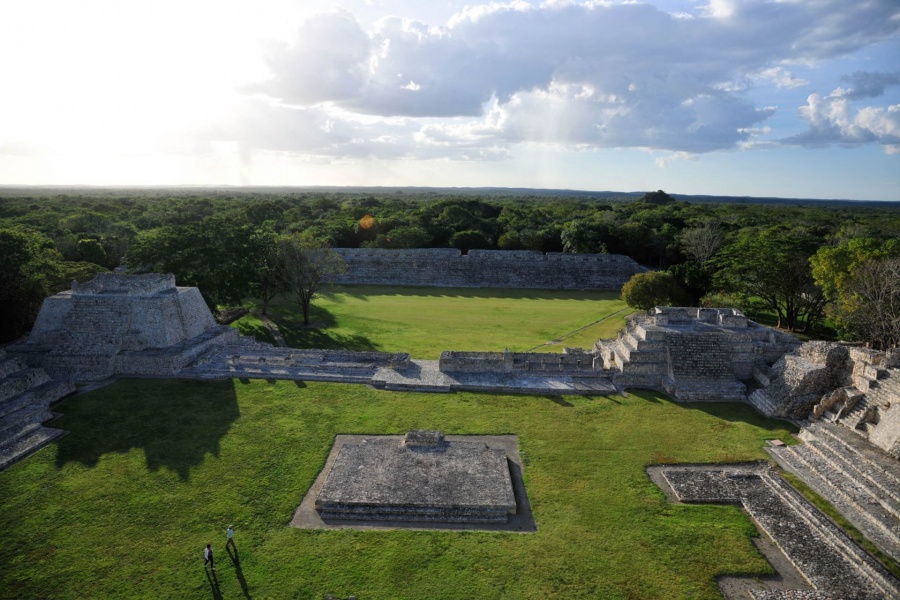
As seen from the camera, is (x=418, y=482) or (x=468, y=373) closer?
(x=418, y=482)

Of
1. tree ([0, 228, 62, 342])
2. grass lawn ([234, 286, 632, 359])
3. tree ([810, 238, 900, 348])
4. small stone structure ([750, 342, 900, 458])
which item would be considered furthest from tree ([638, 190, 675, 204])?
tree ([0, 228, 62, 342])

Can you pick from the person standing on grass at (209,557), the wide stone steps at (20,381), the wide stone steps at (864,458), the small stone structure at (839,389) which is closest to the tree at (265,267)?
the wide stone steps at (20,381)

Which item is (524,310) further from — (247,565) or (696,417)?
(247,565)

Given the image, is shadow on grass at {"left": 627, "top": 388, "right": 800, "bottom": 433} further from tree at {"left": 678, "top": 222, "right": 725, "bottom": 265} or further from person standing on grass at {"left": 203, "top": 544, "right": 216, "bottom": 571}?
tree at {"left": 678, "top": 222, "right": 725, "bottom": 265}

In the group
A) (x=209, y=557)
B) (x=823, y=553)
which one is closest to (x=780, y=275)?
(x=823, y=553)

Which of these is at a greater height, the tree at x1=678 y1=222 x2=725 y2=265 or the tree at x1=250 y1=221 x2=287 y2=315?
the tree at x1=678 y1=222 x2=725 y2=265

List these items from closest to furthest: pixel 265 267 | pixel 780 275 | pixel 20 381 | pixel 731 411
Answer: pixel 20 381 → pixel 731 411 → pixel 780 275 → pixel 265 267

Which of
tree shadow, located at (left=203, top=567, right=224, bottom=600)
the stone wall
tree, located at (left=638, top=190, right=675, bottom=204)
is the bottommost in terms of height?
tree shadow, located at (left=203, top=567, right=224, bottom=600)

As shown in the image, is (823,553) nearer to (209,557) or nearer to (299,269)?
(209,557)
